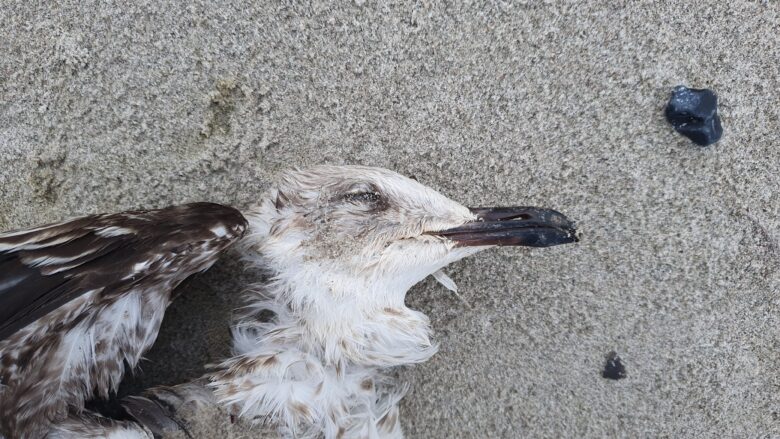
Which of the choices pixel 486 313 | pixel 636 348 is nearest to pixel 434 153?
A: pixel 486 313

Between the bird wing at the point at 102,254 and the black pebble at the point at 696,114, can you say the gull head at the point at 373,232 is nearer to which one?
the bird wing at the point at 102,254

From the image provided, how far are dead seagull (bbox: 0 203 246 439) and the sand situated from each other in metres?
0.32

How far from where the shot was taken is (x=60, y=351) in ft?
5.35

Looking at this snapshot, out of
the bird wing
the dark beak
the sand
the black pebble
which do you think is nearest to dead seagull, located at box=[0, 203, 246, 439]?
the bird wing

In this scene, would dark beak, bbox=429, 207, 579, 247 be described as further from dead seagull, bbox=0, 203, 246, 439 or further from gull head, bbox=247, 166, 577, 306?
dead seagull, bbox=0, 203, 246, 439

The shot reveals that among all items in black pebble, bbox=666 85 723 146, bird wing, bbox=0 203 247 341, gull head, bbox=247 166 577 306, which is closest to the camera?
bird wing, bbox=0 203 247 341

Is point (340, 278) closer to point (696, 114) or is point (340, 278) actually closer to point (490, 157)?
point (490, 157)

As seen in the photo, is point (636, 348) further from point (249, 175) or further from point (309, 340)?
point (249, 175)

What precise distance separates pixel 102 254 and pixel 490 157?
1.25 metres

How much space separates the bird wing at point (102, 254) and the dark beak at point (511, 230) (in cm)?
67

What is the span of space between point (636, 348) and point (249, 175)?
148 cm

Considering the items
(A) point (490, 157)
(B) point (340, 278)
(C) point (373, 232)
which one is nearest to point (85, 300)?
(B) point (340, 278)

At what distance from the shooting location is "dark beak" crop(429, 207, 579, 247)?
176 centimetres

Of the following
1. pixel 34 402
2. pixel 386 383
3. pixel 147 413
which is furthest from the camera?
pixel 386 383
